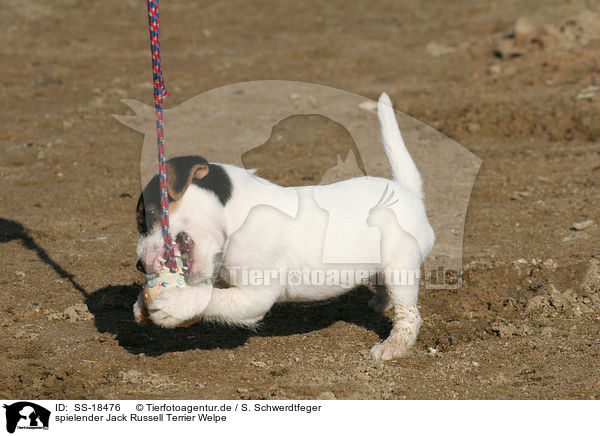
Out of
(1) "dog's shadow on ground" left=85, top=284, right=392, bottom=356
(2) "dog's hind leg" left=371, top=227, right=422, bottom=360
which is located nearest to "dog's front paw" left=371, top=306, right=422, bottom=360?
(2) "dog's hind leg" left=371, top=227, right=422, bottom=360

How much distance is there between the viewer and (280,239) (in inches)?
156

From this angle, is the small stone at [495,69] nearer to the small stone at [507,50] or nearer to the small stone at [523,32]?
the small stone at [507,50]

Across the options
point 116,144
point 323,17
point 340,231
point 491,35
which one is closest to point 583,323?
→ point 340,231

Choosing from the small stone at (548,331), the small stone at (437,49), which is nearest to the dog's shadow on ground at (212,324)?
the small stone at (548,331)

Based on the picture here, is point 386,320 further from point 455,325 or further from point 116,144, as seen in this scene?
point 116,144

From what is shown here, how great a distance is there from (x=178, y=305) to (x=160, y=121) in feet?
3.07

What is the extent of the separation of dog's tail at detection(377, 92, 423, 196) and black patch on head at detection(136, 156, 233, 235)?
1254 millimetres

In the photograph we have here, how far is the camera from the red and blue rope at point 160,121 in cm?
334

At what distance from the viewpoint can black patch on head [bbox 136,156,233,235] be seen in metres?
→ 3.59

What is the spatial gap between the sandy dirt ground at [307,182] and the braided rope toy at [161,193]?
650 mm

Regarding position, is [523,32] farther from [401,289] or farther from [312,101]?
[401,289]

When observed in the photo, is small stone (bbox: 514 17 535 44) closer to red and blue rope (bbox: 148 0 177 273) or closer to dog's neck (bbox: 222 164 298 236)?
dog's neck (bbox: 222 164 298 236)

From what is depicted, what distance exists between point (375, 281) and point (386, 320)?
55 centimetres

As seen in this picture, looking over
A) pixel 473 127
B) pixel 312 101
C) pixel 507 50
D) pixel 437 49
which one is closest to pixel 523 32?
pixel 507 50
